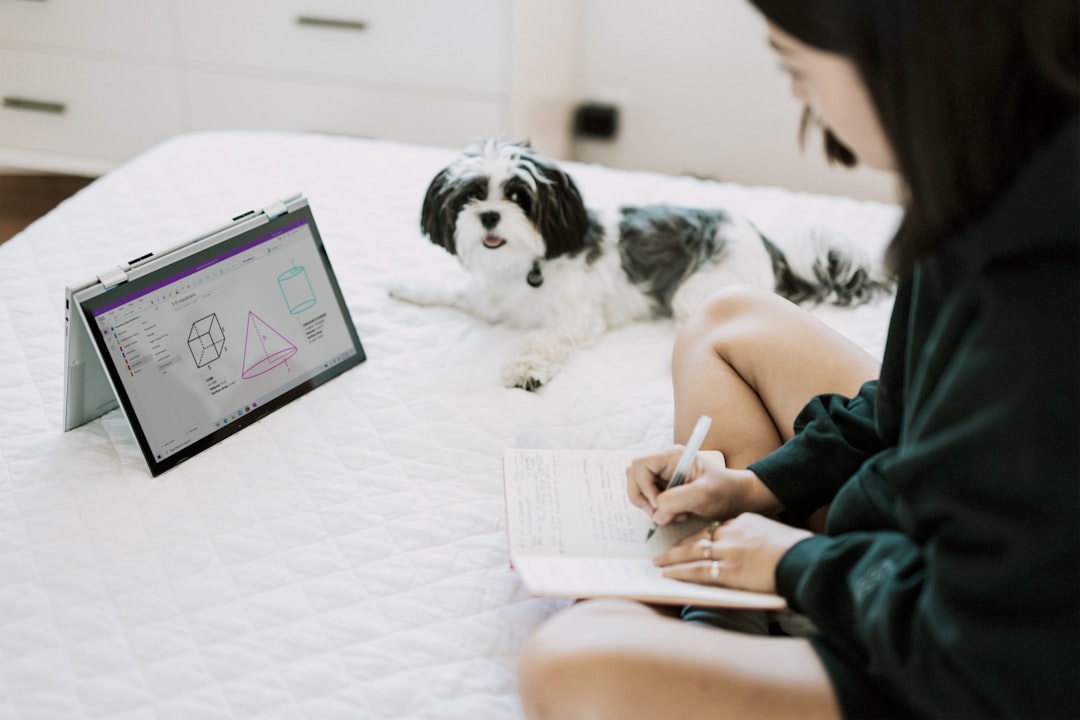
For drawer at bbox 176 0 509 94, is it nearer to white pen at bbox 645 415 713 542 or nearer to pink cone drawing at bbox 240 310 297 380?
pink cone drawing at bbox 240 310 297 380

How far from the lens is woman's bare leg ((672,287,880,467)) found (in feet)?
3.79

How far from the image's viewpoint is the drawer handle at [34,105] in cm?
282

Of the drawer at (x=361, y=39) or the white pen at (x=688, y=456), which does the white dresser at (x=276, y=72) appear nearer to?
the drawer at (x=361, y=39)

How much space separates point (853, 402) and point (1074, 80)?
45 centimetres

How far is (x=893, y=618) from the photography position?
749 mm

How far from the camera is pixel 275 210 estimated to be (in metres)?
1.40

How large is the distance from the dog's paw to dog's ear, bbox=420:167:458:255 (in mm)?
258

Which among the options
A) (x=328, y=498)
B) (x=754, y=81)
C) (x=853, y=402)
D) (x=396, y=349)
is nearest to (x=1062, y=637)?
(x=853, y=402)

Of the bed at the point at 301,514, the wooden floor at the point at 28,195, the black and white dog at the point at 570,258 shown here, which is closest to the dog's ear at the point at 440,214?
the black and white dog at the point at 570,258

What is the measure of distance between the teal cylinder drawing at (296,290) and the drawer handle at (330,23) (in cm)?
134

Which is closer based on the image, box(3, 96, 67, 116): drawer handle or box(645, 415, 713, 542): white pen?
box(645, 415, 713, 542): white pen

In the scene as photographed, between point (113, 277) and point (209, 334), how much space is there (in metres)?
0.15

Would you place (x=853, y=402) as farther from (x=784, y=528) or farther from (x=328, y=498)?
(x=328, y=498)

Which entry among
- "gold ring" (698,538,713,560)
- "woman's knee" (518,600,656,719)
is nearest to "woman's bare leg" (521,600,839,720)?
"woman's knee" (518,600,656,719)
